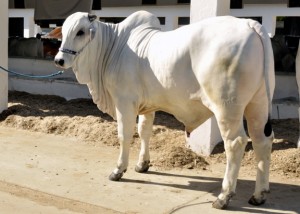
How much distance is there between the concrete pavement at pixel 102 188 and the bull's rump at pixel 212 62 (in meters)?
1.10

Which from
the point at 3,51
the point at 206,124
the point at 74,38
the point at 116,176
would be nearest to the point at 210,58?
the point at 74,38

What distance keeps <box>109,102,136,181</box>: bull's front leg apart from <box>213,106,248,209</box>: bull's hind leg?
3.82 feet

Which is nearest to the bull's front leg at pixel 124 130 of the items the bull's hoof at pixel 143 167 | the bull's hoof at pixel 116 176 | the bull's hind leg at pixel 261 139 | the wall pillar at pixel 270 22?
the bull's hoof at pixel 116 176

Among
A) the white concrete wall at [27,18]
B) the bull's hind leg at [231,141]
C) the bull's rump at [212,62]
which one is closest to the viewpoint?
the bull's rump at [212,62]

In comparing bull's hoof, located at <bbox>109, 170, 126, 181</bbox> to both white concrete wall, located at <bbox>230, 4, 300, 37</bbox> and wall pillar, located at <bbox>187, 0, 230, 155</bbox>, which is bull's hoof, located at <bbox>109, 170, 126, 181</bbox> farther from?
white concrete wall, located at <bbox>230, 4, 300, 37</bbox>

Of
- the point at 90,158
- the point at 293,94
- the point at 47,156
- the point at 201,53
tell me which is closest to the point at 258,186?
the point at 201,53

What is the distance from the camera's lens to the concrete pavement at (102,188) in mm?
5008

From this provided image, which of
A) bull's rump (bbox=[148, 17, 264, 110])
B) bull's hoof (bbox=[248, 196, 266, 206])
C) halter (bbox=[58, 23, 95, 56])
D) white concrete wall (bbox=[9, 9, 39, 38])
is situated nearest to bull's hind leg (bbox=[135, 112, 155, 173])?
bull's rump (bbox=[148, 17, 264, 110])

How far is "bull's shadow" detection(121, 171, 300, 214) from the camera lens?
5.03 metres

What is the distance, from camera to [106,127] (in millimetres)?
8117

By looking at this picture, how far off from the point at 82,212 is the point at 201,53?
6.31 feet

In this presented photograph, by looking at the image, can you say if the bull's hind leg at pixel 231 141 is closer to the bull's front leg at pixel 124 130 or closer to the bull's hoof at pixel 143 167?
the bull's front leg at pixel 124 130

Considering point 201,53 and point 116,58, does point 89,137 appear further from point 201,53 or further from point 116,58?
point 201,53

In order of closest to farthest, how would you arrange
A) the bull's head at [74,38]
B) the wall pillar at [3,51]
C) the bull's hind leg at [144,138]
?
the bull's head at [74,38] < the bull's hind leg at [144,138] < the wall pillar at [3,51]
